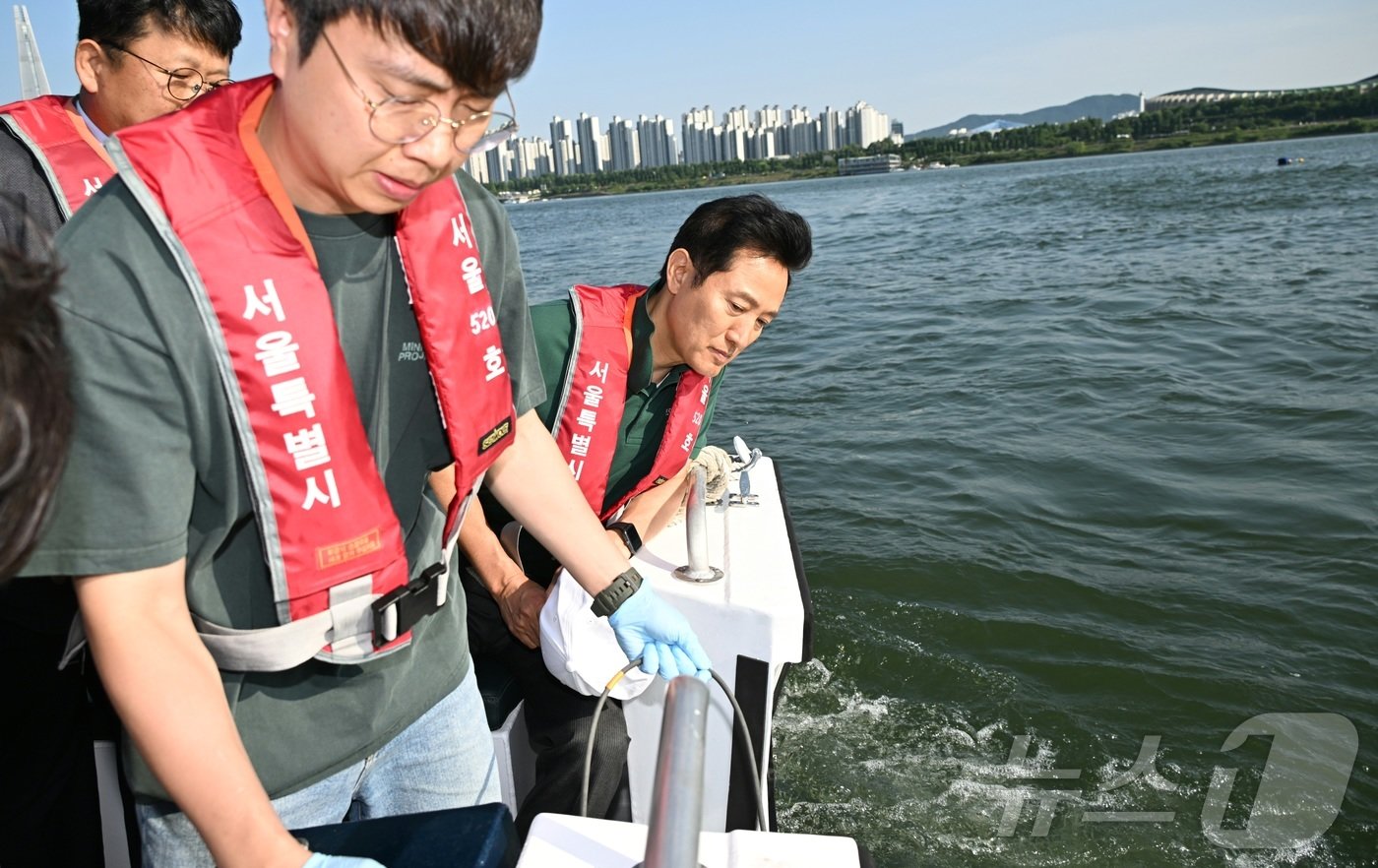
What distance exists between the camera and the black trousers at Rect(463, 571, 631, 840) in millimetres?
2094

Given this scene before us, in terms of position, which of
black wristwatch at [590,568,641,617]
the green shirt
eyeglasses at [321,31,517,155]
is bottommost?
black wristwatch at [590,568,641,617]

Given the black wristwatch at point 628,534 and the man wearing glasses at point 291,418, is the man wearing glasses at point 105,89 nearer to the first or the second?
the man wearing glasses at point 291,418

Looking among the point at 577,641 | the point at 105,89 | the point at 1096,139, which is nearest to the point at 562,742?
the point at 577,641

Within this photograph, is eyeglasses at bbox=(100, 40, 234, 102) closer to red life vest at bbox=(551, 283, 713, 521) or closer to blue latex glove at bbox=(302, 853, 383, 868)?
red life vest at bbox=(551, 283, 713, 521)

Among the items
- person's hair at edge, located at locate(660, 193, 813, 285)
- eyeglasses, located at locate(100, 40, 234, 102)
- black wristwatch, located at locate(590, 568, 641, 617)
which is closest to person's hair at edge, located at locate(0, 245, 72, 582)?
black wristwatch, located at locate(590, 568, 641, 617)

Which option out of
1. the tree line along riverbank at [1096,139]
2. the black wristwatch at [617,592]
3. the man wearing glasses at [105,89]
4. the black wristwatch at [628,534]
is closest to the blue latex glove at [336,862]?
the black wristwatch at [617,592]

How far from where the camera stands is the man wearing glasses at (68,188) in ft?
5.80

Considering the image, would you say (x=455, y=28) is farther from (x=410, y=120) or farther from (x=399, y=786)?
(x=399, y=786)

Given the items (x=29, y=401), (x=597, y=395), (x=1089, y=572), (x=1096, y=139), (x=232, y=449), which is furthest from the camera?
(x=1096, y=139)

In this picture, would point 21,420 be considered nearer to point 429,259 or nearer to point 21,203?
point 21,203

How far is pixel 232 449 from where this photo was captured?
1.10m

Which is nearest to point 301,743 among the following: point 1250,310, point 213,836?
point 213,836

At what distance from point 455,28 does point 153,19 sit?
65.1 inches

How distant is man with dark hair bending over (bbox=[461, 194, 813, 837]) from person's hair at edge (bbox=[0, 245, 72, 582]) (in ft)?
4.68
